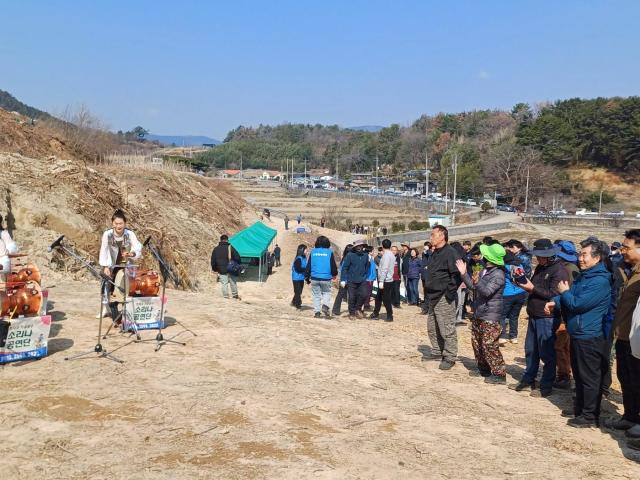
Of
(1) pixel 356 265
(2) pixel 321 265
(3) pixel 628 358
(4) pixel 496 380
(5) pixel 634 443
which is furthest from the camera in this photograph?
(1) pixel 356 265

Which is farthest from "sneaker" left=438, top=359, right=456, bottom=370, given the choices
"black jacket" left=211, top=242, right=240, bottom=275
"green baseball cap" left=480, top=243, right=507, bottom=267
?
"black jacket" left=211, top=242, right=240, bottom=275

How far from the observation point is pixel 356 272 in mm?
10602

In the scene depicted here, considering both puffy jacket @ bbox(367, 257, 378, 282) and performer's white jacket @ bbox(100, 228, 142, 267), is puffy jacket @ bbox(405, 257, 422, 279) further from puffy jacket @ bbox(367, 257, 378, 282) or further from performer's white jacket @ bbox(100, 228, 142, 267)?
performer's white jacket @ bbox(100, 228, 142, 267)

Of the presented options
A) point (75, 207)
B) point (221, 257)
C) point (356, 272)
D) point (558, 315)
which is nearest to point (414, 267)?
point (356, 272)

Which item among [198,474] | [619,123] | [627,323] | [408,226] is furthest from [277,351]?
[619,123]

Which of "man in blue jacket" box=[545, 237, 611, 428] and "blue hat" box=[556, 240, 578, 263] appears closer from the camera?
"man in blue jacket" box=[545, 237, 611, 428]

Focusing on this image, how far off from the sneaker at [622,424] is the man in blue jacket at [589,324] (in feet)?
0.48

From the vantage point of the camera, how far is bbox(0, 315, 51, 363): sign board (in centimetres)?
597

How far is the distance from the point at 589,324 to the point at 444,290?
6.45ft

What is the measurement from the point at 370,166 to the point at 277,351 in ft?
472

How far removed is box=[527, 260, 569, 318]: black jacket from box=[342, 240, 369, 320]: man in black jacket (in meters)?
4.53

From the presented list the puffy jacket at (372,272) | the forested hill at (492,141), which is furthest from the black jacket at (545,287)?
the forested hill at (492,141)

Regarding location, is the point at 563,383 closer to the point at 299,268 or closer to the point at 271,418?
the point at 271,418

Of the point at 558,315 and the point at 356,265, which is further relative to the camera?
the point at 356,265
